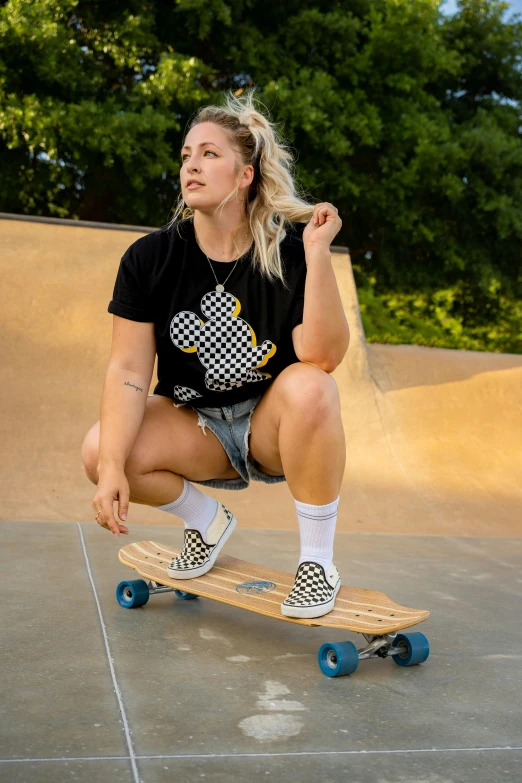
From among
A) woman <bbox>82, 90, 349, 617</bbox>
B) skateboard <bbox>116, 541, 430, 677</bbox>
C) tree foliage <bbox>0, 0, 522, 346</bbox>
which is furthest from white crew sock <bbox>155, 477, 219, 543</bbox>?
tree foliage <bbox>0, 0, 522, 346</bbox>

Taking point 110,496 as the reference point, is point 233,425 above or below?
above

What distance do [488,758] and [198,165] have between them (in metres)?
1.71

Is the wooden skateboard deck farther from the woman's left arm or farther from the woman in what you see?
the woman's left arm

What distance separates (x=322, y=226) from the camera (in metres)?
2.26

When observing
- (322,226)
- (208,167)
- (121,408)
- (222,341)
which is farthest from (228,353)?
(208,167)

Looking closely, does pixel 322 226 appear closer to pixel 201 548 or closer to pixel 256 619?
pixel 201 548

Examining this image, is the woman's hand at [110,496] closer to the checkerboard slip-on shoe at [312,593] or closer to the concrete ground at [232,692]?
the concrete ground at [232,692]

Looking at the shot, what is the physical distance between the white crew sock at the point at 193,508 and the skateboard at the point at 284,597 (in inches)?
6.3

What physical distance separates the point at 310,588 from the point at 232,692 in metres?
0.41

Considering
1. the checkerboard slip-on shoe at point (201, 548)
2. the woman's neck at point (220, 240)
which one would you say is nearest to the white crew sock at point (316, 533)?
the checkerboard slip-on shoe at point (201, 548)

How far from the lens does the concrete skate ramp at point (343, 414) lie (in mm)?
4543

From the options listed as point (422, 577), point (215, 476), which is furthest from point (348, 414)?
point (215, 476)

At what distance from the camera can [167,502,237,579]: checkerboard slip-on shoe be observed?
8.24ft

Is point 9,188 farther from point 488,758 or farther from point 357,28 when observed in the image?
point 488,758
